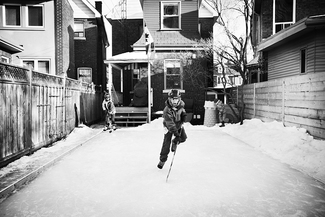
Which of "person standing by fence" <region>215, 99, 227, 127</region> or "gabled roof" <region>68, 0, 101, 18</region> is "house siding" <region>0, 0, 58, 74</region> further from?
"person standing by fence" <region>215, 99, 227, 127</region>

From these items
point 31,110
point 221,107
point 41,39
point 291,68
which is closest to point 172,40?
point 221,107

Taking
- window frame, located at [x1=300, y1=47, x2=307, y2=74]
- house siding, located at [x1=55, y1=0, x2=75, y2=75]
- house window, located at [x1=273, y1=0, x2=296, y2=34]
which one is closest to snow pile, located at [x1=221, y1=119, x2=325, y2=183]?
window frame, located at [x1=300, y1=47, x2=307, y2=74]

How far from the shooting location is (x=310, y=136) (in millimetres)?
7805

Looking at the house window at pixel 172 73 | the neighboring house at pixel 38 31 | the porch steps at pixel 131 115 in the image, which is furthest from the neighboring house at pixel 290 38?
the neighboring house at pixel 38 31

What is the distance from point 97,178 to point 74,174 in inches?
24.0

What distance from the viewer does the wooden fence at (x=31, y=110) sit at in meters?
6.02

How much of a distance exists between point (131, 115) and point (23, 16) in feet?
30.0

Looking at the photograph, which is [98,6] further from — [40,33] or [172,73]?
[172,73]

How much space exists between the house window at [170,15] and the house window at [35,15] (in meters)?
7.83

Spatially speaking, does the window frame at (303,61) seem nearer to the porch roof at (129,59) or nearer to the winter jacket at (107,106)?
the porch roof at (129,59)

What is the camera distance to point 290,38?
14.0m

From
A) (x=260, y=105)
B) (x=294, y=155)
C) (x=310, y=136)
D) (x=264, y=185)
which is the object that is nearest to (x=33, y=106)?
(x=264, y=185)

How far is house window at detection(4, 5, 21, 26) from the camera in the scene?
17062 mm

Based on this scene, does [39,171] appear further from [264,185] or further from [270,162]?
[270,162]
